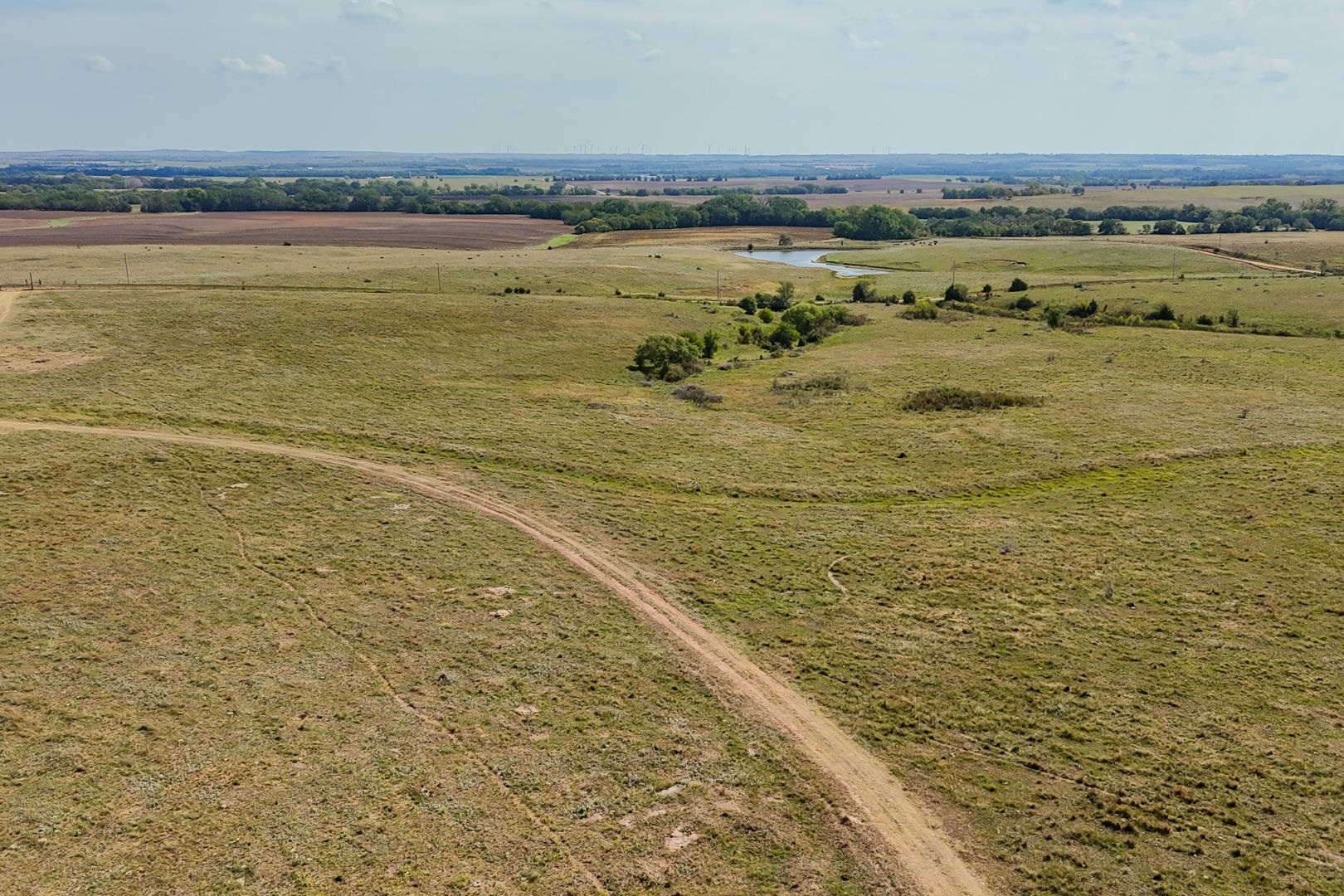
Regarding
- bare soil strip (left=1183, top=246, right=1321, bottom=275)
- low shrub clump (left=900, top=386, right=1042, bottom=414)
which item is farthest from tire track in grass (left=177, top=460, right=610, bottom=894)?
bare soil strip (left=1183, top=246, right=1321, bottom=275)

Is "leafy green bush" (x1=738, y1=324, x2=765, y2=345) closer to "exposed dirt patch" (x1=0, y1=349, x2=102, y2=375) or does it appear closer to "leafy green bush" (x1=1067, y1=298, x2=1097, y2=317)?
"leafy green bush" (x1=1067, y1=298, x2=1097, y2=317)

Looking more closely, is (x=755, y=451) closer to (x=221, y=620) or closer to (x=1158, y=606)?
(x=1158, y=606)

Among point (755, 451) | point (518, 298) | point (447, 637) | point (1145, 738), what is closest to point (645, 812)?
point (447, 637)

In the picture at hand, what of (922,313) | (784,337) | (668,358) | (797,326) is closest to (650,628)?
(668,358)

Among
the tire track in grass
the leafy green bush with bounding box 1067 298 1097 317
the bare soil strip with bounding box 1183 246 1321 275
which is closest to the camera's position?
the tire track in grass

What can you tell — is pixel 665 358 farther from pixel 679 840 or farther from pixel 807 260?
pixel 807 260
